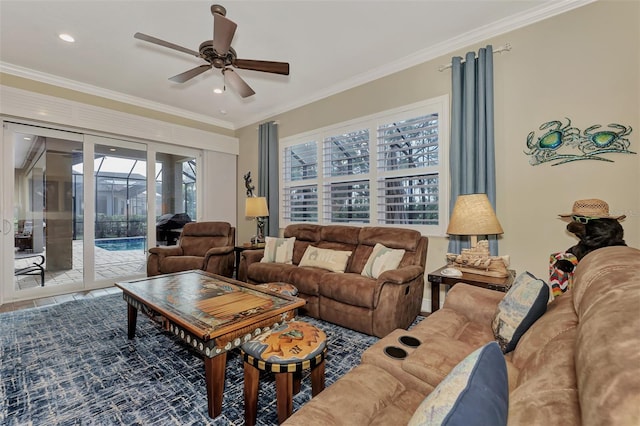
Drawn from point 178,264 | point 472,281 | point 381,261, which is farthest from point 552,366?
point 178,264

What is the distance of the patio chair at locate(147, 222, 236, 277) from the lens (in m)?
3.94

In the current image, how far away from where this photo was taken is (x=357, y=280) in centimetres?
273

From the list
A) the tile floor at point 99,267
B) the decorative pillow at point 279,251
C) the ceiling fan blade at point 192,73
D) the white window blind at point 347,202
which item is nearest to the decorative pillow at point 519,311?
the white window blind at point 347,202

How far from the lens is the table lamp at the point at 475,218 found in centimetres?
227

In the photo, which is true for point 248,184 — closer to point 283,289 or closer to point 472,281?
point 283,289

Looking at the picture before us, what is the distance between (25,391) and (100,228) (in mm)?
3142

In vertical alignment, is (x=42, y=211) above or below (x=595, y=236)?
above

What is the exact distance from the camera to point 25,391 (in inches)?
72.2

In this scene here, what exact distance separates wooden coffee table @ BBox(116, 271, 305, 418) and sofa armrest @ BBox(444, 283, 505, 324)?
43.6 inches

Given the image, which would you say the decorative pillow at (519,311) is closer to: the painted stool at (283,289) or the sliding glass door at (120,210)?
the painted stool at (283,289)

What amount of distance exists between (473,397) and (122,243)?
5.46 metres

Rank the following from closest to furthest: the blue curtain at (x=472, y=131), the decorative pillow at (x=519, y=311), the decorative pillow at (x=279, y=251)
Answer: the decorative pillow at (x=519, y=311)
the blue curtain at (x=472, y=131)
the decorative pillow at (x=279, y=251)

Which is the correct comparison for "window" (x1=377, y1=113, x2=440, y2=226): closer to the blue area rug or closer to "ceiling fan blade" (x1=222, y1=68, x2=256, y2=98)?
the blue area rug

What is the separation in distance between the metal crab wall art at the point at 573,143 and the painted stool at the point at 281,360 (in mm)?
2558
